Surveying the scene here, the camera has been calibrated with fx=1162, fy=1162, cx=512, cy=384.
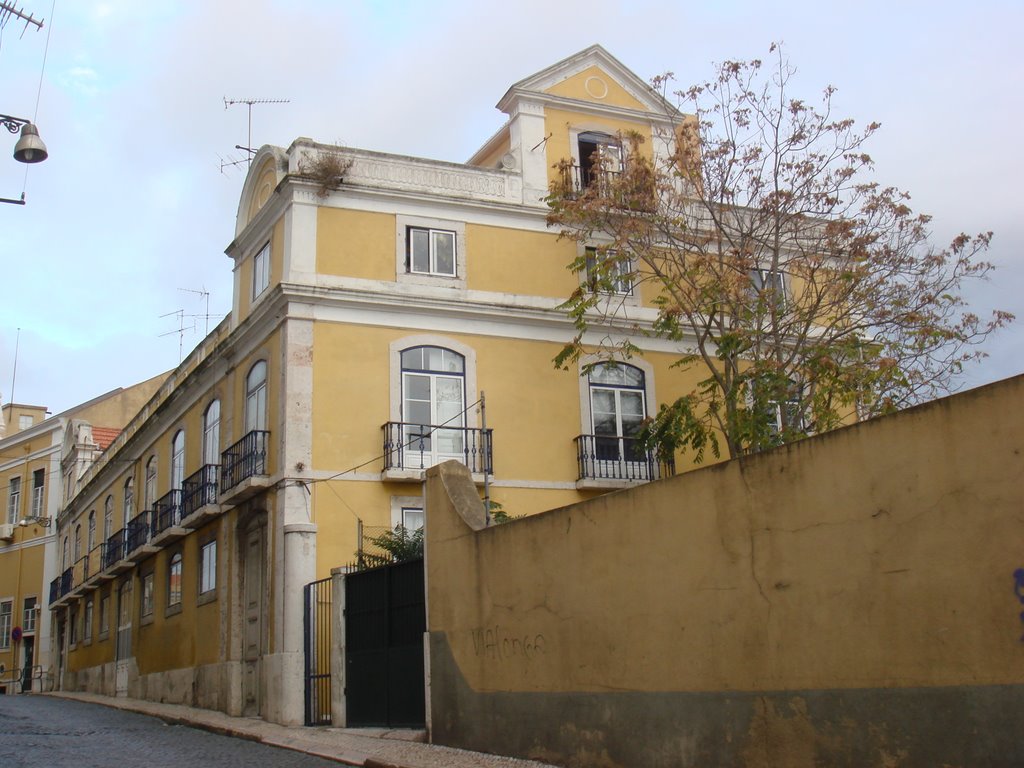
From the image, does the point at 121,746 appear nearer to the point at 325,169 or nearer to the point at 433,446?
the point at 433,446

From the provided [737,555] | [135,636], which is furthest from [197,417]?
[737,555]

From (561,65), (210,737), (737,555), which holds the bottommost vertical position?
(210,737)

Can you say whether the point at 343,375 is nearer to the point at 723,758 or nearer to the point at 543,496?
the point at 543,496

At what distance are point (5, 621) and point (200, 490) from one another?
2519cm

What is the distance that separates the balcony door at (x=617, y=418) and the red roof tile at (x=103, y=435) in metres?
24.3

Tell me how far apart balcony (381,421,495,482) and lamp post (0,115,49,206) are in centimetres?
718

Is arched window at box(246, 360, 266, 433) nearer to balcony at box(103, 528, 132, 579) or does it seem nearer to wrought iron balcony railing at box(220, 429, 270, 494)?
wrought iron balcony railing at box(220, 429, 270, 494)

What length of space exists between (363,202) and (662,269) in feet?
17.2

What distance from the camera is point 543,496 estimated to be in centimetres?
1914

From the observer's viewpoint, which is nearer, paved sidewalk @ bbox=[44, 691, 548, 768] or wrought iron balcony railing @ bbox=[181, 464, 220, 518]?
paved sidewalk @ bbox=[44, 691, 548, 768]

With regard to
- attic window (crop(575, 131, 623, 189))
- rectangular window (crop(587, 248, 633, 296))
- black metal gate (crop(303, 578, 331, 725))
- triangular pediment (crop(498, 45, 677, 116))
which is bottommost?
black metal gate (crop(303, 578, 331, 725))

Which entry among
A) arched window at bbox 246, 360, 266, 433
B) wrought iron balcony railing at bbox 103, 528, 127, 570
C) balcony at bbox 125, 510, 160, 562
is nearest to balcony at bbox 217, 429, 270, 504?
arched window at bbox 246, 360, 266, 433

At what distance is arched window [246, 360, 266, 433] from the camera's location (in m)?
19.5

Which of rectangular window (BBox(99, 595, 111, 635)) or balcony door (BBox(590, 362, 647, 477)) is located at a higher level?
balcony door (BBox(590, 362, 647, 477))
